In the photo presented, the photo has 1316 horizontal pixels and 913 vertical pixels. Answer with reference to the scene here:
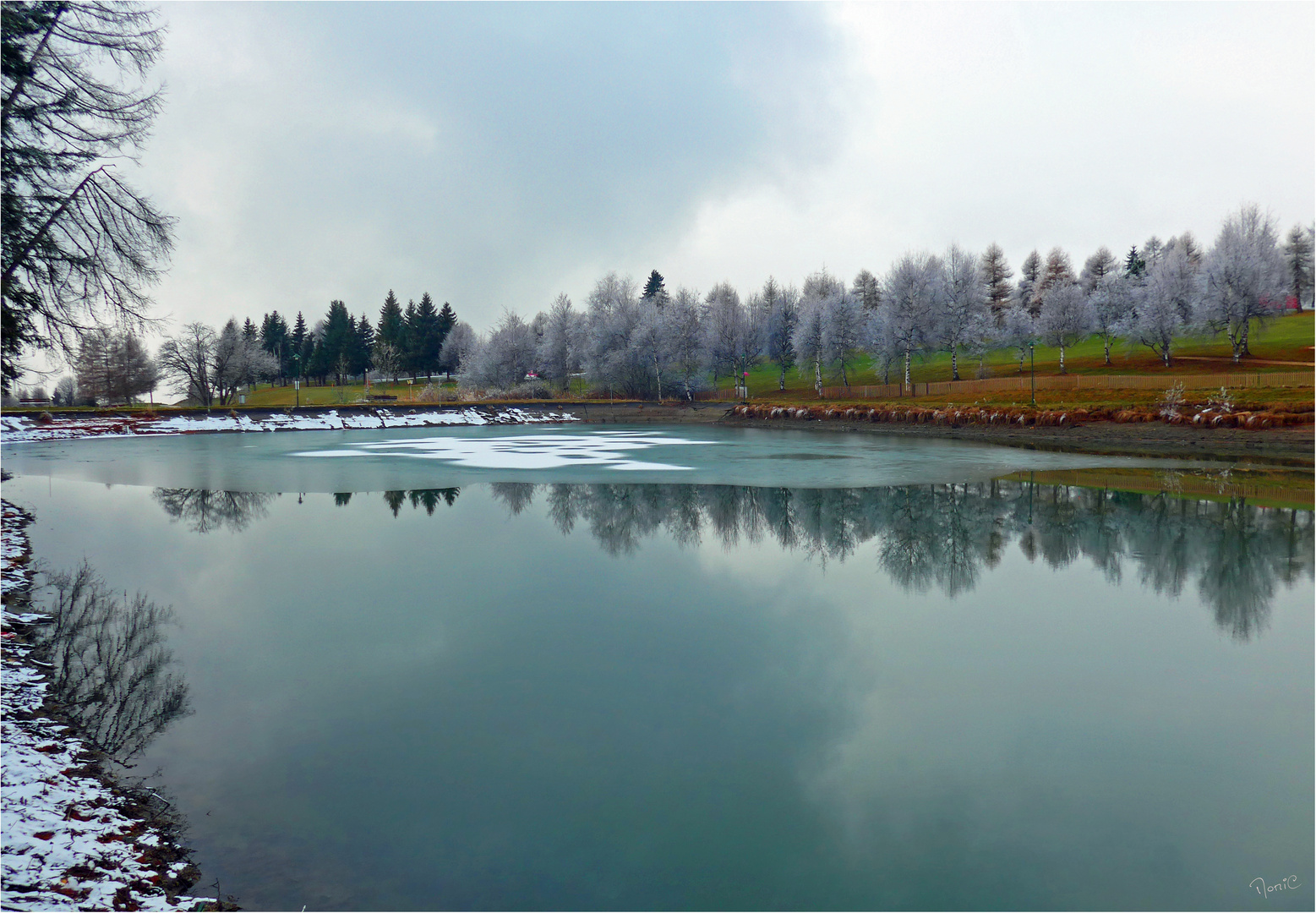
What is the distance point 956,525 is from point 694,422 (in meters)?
45.6

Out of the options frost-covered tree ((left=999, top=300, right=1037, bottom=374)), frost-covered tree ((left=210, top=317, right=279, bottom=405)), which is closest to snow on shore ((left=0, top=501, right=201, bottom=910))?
frost-covered tree ((left=999, top=300, right=1037, bottom=374))

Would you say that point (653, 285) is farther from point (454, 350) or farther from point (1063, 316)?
point (1063, 316)

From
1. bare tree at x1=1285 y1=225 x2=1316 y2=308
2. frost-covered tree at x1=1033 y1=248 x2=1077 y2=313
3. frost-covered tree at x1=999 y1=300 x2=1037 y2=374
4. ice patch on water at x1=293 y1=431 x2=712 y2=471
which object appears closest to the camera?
ice patch on water at x1=293 y1=431 x2=712 y2=471

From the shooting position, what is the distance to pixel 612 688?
734 centimetres

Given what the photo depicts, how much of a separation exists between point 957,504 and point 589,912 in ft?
50.4

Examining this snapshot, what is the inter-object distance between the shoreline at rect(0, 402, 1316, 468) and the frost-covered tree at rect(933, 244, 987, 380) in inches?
646

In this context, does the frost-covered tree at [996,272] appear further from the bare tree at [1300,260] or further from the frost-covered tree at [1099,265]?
the bare tree at [1300,260]

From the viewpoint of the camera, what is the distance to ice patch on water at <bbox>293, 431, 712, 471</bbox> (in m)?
27.6

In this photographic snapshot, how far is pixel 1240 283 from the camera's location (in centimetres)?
5419

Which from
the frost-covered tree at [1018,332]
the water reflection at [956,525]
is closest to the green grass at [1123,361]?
the frost-covered tree at [1018,332]

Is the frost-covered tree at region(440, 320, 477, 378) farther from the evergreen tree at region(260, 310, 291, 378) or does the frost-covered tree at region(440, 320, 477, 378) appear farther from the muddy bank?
the muddy bank

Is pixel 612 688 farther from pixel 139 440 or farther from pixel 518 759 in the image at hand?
pixel 139 440

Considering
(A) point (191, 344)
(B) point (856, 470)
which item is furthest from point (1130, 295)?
(A) point (191, 344)

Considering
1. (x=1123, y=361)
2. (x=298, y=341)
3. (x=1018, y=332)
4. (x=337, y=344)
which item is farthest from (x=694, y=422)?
(x=298, y=341)
